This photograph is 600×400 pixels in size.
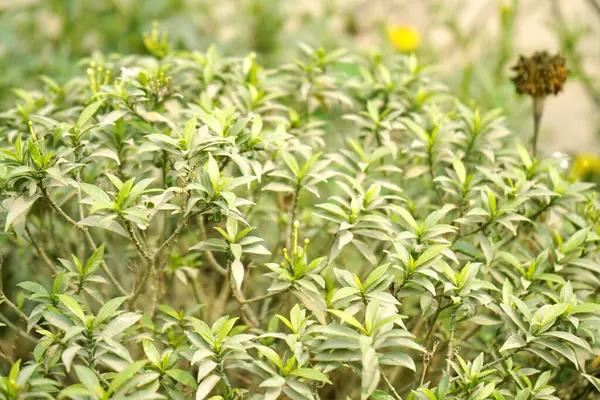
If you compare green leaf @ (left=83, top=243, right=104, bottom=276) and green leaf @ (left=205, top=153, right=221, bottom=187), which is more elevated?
green leaf @ (left=205, top=153, right=221, bottom=187)

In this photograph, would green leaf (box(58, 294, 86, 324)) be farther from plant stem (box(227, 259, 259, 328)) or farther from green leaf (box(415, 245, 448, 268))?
green leaf (box(415, 245, 448, 268))

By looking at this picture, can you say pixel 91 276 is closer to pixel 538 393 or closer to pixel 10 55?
pixel 538 393

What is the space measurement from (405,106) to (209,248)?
75 cm

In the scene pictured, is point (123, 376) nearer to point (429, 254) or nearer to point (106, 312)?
point (106, 312)

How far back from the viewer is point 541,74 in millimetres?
1810

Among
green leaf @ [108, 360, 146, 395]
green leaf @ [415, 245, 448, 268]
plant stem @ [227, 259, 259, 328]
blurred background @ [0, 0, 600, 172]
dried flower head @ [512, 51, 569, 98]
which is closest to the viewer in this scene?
green leaf @ [108, 360, 146, 395]

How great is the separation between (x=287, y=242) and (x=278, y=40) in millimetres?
1892

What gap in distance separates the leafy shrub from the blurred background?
Answer: 3.27 feet

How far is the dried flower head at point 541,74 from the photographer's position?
180 centimetres

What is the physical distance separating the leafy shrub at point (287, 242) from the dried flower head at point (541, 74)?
0.15 m

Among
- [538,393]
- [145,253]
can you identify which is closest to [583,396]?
[538,393]

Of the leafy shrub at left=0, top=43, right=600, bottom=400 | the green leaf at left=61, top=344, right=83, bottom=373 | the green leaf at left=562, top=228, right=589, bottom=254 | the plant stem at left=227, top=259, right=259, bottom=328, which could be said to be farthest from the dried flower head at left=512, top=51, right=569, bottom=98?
the green leaf at left=61, top=344, right=83, bottom=373

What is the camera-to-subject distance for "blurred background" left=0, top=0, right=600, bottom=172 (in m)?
2.75

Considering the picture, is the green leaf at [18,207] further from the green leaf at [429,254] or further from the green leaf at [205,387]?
the green leaf at [429,254]
